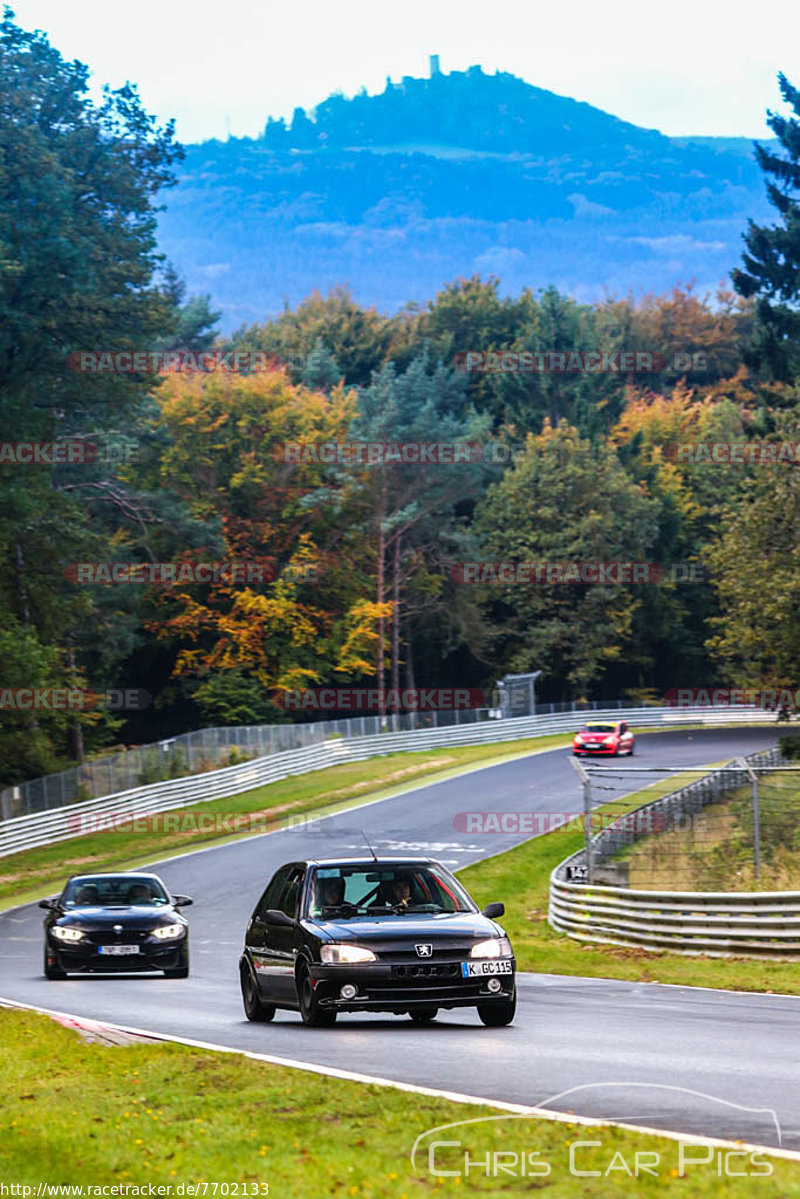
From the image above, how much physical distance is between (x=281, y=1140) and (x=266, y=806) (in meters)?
41.9

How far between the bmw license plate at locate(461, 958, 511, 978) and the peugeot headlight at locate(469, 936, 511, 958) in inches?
2.2

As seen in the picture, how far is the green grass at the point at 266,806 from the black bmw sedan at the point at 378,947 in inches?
973

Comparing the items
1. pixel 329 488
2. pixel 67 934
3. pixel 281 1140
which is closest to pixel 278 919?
pixel 281 1140

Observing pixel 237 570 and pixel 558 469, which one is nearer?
pixel 237 570

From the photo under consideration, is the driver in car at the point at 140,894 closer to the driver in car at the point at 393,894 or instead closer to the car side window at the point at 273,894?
the car side window at the point at 273,894

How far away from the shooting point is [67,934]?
2036 cm

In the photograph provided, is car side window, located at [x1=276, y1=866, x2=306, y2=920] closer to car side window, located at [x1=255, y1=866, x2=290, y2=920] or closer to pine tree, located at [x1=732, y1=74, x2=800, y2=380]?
car side window, located at [x1=255, y1=866, x2=290, y2=920]

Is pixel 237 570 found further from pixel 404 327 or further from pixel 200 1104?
pixel 200 1104

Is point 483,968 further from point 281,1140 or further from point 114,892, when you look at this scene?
point 114,892

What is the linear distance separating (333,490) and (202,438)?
6.74 m

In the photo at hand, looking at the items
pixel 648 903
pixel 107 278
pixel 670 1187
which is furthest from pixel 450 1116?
pixel 107 278

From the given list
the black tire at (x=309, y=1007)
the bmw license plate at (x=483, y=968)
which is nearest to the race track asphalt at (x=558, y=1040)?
the black tire at (x=309, y=1007)

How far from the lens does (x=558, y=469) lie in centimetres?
8750

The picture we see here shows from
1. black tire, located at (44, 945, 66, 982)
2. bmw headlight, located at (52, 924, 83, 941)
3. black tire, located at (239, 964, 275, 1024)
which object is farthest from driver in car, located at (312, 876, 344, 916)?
black tire, located at (44, 945, 66, 982)
